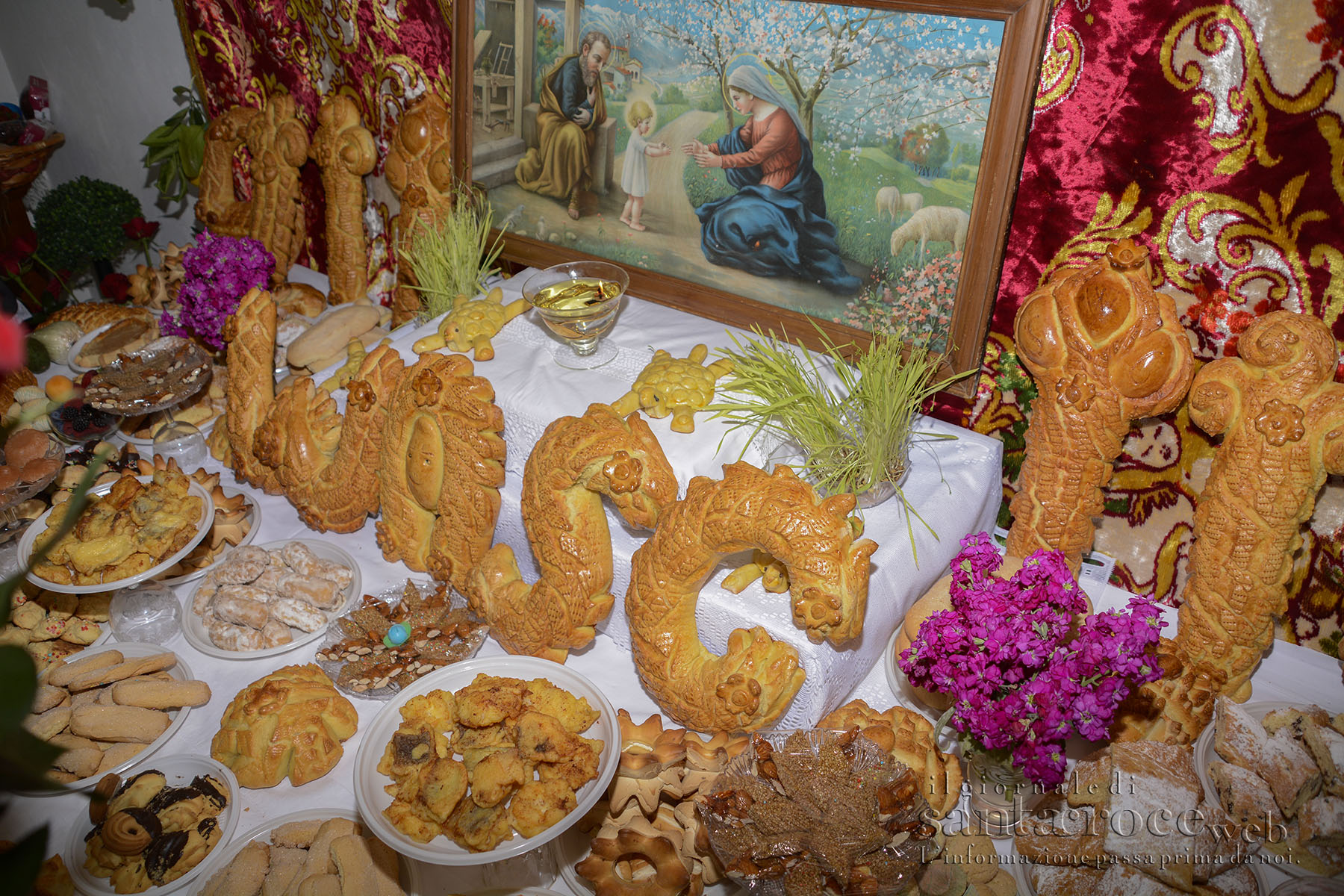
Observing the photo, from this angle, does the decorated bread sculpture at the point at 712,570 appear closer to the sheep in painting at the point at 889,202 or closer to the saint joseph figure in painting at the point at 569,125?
the sheep in painting at the point at 889,202

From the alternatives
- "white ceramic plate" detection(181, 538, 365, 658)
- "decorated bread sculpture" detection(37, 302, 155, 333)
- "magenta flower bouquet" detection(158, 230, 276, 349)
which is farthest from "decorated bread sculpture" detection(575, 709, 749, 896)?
"decorated bread sculpture" detection(37, 302, 155, 333)

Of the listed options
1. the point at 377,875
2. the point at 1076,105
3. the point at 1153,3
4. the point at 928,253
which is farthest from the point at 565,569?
the point at 1153,3

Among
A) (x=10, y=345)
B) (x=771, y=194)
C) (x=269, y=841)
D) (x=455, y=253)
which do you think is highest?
(x=10, y=345)

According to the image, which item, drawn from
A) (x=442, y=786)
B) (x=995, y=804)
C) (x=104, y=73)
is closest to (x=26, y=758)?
(x=442, y=786)

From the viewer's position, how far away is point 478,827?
4.33ft

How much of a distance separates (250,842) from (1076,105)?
1897 millimetres

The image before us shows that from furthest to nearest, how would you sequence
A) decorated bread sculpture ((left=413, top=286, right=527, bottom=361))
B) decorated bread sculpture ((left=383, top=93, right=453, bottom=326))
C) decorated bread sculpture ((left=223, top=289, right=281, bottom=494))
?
decorated bread sculpture ((left=383, top=93, right=453, bottom=326)), decorated bread sculpture ((left=223, top=289, right=281, bottom=494)), decorated bread sculpture ((left=413, top=286, right=527, bottom=361))

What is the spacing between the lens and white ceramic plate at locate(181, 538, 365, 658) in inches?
70.7

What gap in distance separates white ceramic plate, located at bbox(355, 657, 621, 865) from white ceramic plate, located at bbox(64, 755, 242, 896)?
30cm

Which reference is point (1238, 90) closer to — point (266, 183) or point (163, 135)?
point (266, 183)

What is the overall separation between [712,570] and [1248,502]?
0.95 metres

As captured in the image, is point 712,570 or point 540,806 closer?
point 540,806

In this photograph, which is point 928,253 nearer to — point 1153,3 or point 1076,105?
point 1076,105

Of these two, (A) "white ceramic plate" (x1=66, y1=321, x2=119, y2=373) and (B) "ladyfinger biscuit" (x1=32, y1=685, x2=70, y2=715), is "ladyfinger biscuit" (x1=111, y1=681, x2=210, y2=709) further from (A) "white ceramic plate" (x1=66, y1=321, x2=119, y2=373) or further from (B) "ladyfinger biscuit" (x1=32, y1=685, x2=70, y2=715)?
(A) "white ceramic plate" (x1=66, y1=321, x2=119, y2=373)
